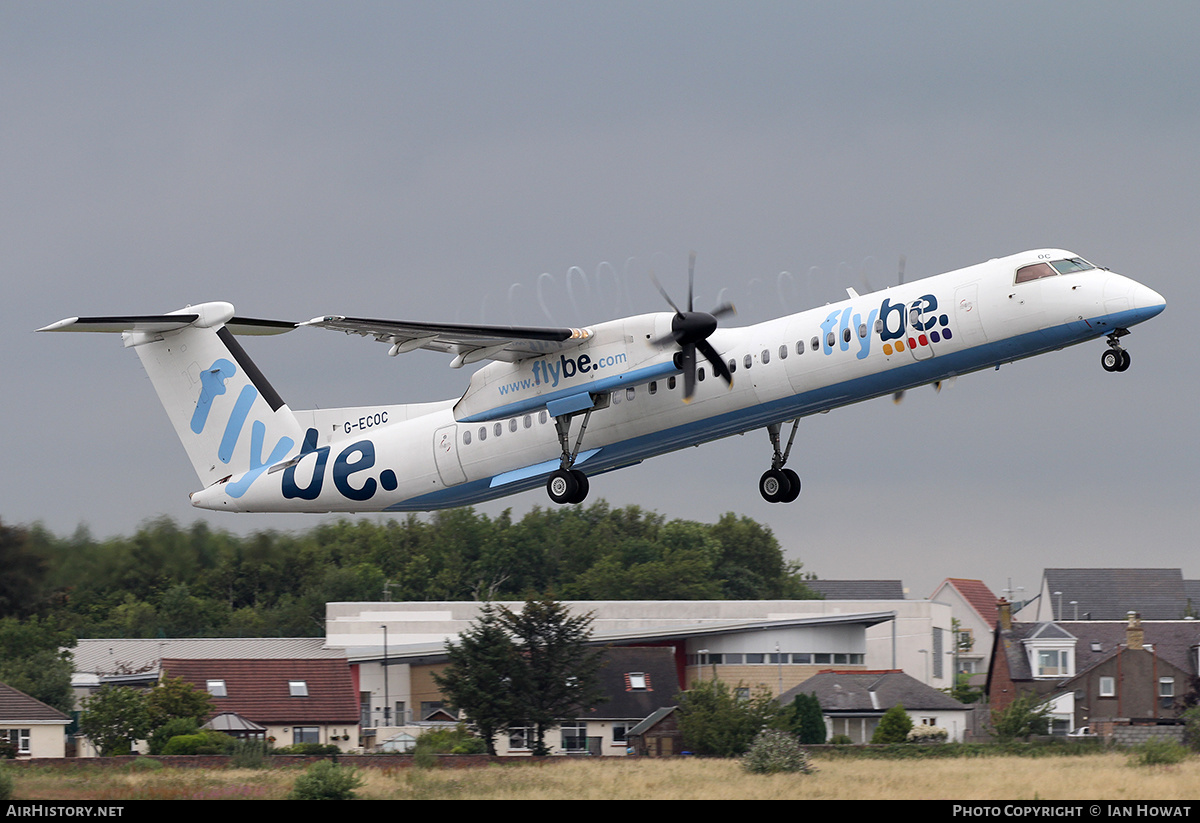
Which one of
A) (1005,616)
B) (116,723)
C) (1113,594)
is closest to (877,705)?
(1005,616)

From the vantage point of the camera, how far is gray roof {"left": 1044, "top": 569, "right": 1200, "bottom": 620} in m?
77.2

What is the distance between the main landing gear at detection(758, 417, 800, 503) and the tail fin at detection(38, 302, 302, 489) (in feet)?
29.5

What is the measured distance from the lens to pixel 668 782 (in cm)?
3588

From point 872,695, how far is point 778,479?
27.2 m

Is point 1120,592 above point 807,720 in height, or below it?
above

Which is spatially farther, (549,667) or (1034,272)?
(549,667)

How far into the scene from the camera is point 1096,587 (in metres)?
79.9

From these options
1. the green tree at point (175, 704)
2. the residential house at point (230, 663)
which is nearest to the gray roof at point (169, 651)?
the residential house at point (230, 663)

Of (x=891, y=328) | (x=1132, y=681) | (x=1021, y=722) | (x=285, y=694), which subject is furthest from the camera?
(x=1132, y=681)

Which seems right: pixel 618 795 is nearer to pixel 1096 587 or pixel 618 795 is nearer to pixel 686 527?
pixel 1096 587

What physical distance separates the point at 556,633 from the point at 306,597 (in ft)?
59.7

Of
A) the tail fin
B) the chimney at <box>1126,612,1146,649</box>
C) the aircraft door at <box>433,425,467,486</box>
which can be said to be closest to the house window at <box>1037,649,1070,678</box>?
the chimney at <box>1126,612,1146,649</box>

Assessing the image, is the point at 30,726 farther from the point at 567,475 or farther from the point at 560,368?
the point at 560,368
